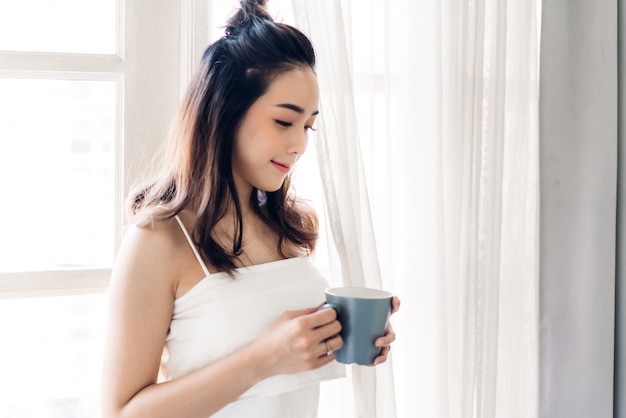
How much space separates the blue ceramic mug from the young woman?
0.7 inches

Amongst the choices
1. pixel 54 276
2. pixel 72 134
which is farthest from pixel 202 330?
pixel 72 134

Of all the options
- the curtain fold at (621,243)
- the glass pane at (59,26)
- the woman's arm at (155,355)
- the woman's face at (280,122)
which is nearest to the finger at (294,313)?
the woman's arm at (155,355)

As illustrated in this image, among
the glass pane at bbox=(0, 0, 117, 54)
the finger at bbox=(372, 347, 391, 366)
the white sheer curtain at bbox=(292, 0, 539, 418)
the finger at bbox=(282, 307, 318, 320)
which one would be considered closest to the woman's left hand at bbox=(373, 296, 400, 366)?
the finger at bbox=(372, 347, 391, 366)

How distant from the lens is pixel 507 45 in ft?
4.11

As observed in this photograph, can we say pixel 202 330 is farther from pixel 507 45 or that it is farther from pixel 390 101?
pixel 507 45

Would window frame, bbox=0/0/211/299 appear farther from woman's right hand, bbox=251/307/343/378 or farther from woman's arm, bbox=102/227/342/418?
woman's right hand, bbox=251/307/343/378

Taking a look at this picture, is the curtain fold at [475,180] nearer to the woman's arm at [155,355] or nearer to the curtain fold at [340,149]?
the curtain fold at [340,149]

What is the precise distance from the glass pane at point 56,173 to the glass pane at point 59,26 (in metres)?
0.07

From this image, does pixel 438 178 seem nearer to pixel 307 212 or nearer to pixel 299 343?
pixel 307 212

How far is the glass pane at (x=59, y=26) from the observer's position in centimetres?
117

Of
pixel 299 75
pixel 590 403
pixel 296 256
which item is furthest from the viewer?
pixel 590 403

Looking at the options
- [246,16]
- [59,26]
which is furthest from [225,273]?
[59,26]

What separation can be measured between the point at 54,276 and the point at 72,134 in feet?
0.89

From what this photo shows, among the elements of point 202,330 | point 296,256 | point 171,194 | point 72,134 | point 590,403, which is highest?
point 72,134
